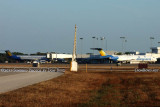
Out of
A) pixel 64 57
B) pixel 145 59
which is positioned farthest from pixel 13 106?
pixel 64 57

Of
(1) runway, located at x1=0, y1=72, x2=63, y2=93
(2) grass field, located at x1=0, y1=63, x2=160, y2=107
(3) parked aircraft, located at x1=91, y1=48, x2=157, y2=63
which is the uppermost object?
(3) parked aircraft, located at x1=91, y1=48, x2=157, y2=63

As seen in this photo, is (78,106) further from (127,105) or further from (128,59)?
(128,59)

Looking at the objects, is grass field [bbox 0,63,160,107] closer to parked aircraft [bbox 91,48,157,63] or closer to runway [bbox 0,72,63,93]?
runway [bbox 0,72,63,93]

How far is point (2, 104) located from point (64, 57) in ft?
554

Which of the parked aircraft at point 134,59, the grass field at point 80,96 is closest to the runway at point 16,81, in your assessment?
the grass field at point 80,96

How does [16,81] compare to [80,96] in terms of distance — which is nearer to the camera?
Answer: [80,96]

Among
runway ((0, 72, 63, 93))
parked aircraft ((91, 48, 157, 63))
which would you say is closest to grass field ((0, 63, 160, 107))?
runway ((0, 72, 63, 93))

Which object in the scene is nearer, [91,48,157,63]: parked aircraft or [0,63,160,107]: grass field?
[0,63,160,107]: grass field

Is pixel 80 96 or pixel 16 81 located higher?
pixel 16 81

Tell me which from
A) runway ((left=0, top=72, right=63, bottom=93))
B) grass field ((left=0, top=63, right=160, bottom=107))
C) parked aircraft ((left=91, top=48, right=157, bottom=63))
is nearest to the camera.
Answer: grass field ((left=0, top=63, right=160, bottom=107))

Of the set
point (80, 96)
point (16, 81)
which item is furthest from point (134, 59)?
point (80, 96)

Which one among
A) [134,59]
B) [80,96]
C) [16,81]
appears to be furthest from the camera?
[134,59]

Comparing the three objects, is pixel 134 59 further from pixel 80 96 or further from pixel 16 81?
pixel 80 96

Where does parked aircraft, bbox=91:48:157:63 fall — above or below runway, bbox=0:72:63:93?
above
